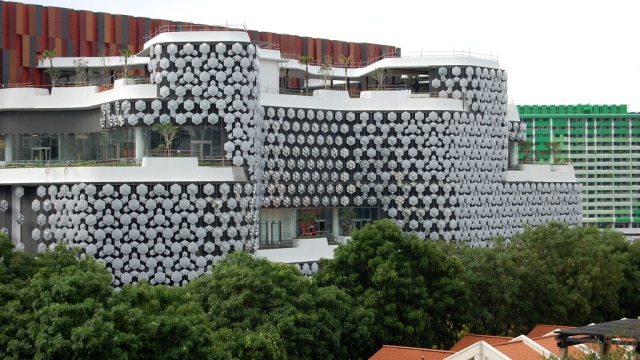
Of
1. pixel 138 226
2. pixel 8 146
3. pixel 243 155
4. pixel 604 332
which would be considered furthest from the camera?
pixel 8 146

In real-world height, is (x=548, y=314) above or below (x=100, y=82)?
below

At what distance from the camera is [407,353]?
49156mm

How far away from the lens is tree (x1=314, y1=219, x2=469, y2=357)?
5409 centimetres

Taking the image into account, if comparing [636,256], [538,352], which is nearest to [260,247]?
[636,256]

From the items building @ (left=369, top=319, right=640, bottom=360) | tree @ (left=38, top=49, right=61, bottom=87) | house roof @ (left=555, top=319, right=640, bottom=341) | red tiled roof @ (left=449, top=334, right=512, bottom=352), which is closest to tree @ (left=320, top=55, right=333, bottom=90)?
tree @ (left=38, top=49, right=61, bottom=87)

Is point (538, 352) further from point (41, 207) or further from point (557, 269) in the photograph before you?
point (41, 207)

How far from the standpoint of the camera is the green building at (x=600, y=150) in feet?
602

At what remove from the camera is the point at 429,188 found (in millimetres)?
81500

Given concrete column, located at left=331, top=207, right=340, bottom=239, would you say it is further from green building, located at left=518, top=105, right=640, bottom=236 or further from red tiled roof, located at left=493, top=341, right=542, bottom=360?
green building, located at left=518, top=105, right=640, bottom=236

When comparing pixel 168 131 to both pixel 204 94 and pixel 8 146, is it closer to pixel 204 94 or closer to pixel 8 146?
pixel 204 94

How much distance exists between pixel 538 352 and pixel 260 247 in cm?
3059

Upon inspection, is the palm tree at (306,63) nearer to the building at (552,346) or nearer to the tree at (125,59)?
the tree at (125,59)

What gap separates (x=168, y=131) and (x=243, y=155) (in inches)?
186

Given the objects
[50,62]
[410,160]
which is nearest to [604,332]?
[410,160]
